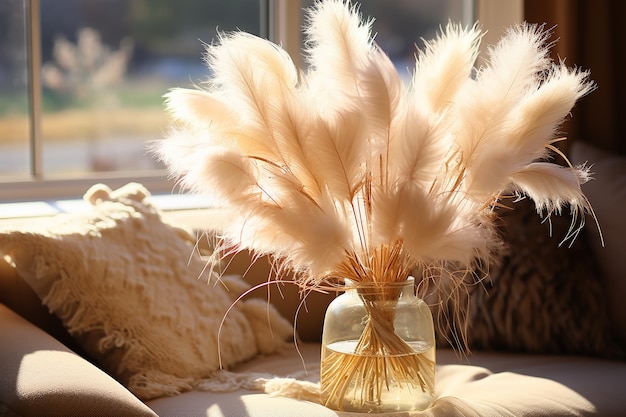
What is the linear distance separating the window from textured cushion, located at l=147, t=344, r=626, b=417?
101cm

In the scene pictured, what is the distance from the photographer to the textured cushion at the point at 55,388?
1.26 metres

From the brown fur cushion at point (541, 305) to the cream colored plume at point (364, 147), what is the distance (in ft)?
2.57

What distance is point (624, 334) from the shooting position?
7.28 ft

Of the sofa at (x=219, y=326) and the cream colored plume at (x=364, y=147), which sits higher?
the cream colored plume at (x=364, y=147)

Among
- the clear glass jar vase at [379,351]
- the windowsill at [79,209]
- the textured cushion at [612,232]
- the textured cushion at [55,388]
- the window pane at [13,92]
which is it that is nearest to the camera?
the textured cushion at [55,388]

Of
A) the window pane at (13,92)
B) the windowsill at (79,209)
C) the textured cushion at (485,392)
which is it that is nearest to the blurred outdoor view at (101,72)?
the window pane at (13,92)

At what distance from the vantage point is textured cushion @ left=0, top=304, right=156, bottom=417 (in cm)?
126

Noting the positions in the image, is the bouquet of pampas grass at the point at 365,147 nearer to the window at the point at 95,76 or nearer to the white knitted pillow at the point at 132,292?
the white knitted pillow at the point at 132,292

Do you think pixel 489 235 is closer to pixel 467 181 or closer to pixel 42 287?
pixel 467 181

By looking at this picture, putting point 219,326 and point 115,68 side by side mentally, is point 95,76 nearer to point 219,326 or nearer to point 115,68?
point 115,68

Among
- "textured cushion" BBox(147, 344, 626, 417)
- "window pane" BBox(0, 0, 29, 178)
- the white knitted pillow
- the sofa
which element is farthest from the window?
"textured cushion" BBox(147, 344, 626, 417)

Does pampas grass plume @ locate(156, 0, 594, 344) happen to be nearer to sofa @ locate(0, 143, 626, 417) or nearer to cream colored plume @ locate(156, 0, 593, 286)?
cream colored plume @ locate(156, 0, 593, 286)

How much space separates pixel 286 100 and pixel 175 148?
21 centimetres

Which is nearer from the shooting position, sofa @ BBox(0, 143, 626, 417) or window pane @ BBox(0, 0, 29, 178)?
sofa @ BBox(0, 143, 626, 417)
